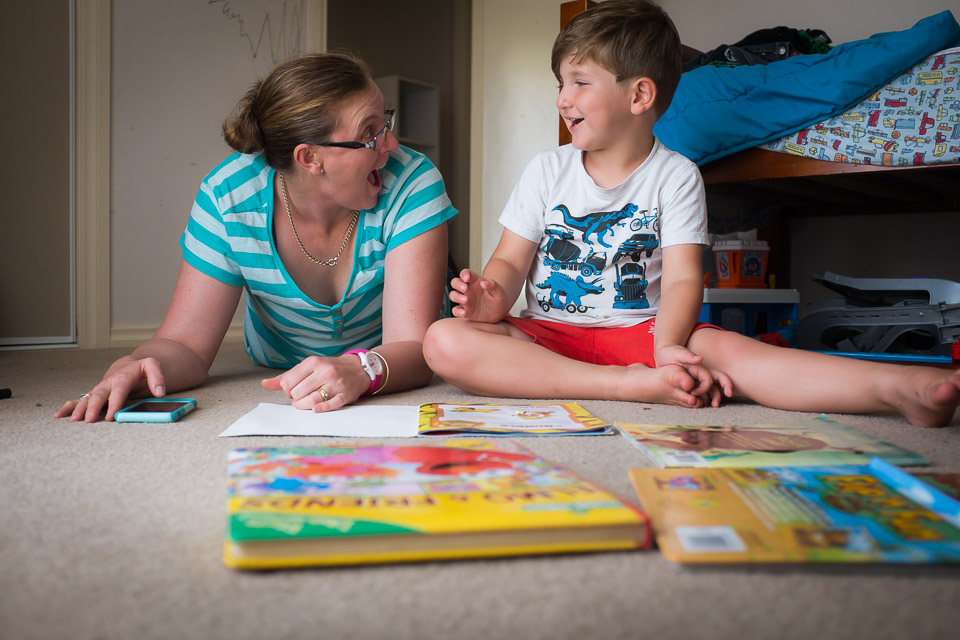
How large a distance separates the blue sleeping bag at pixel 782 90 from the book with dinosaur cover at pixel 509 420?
1016mm

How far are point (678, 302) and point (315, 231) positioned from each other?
2.16ft

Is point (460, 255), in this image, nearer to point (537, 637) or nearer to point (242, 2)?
point (242, 2)

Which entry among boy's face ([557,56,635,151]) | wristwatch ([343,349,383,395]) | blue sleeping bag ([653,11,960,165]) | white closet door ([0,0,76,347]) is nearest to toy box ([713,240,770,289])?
blue sleeping bag ([653,11,960,165])

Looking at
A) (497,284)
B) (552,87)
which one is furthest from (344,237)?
(552,87)

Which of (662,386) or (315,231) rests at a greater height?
(315,231)

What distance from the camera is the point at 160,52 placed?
246cm

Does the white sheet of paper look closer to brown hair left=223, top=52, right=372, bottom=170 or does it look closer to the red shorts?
the red shorts

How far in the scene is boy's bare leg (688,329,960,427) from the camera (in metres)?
0.87

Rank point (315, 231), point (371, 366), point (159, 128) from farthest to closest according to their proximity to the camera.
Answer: point (159, 128), point (315, 231), point (371, 366)

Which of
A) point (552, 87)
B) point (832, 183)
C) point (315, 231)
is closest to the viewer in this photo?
point (315, 231)

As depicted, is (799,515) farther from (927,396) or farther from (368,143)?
(368,143)

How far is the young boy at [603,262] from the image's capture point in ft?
3.65

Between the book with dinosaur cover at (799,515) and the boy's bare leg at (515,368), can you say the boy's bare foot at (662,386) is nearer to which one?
the boy's bare leg at (515,368)

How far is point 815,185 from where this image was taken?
206 centimetres
